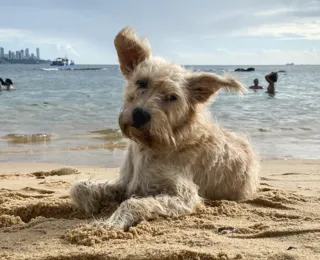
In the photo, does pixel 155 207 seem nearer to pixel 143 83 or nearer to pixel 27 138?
pixel 143 83

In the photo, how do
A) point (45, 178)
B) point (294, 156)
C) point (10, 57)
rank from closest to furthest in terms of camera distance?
point (45, 178) < point (294, 156) < point (10, 57)

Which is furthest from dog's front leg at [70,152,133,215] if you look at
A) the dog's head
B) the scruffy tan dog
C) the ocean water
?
the ocean water

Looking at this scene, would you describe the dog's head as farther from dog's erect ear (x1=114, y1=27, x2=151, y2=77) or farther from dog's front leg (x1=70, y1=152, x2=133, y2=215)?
dog's front leg (x1=70, y1=152, x2=133, y2=215)

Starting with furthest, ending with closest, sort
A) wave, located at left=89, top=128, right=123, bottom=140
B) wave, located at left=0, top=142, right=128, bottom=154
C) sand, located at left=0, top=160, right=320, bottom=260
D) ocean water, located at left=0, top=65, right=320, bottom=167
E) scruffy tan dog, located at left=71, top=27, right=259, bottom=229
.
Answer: wave, located at left=89, top=128, right=123, bottom=140
wave, located at left=0, top=142, right=128, bottom=154
ocean water, located at left=0, top=65, right=320, bottom=167
scruffy tan dog, located at left=71, top=27, right=259, bottom=229
sand, located at left=0, top=160, right=320, bottom=260

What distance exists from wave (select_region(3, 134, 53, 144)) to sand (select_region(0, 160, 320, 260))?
256 inches

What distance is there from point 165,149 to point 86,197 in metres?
1.03

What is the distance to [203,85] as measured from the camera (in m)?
4.90

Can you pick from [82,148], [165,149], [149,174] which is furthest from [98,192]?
[82,148]

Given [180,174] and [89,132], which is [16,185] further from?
[89,132]

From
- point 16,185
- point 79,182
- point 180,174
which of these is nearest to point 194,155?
point 180,174

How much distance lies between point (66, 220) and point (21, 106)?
1801cm

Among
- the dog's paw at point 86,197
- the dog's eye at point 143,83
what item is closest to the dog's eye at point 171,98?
the dog's eye at point 143,83

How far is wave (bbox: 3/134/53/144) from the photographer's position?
12.6 metres

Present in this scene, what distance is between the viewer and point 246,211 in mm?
5047
